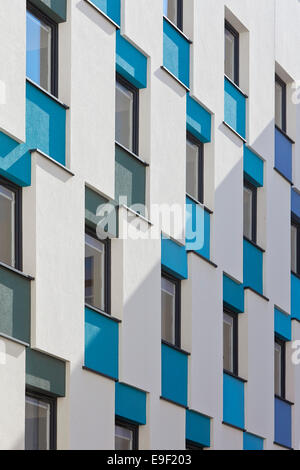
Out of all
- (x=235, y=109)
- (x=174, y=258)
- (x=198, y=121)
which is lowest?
(x=174, y=258)

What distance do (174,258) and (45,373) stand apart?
16.9ft

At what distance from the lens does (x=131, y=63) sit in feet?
80.8

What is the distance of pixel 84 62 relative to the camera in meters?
22.9

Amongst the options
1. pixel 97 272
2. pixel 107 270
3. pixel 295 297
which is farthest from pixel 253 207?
pixel 97 272

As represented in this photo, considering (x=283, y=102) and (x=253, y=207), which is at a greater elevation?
(x=283, y=102)

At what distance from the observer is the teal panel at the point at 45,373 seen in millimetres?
20625

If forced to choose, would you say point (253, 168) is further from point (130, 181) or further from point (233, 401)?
point (130, 181)

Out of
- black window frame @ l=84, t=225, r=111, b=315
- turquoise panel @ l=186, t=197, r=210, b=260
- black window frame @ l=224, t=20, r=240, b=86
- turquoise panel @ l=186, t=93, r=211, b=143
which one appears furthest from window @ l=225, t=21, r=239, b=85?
black window frame @ l=84, t=225, r=111, b=315

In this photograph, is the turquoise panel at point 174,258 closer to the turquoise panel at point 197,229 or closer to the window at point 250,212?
the turquoise panel at point 197,229

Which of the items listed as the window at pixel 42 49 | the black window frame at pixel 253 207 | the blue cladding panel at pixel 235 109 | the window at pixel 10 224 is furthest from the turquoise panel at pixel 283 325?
the window at pixel 10 224

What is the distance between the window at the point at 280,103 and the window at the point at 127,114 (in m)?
7.72

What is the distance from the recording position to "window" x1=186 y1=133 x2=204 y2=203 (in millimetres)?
27062
